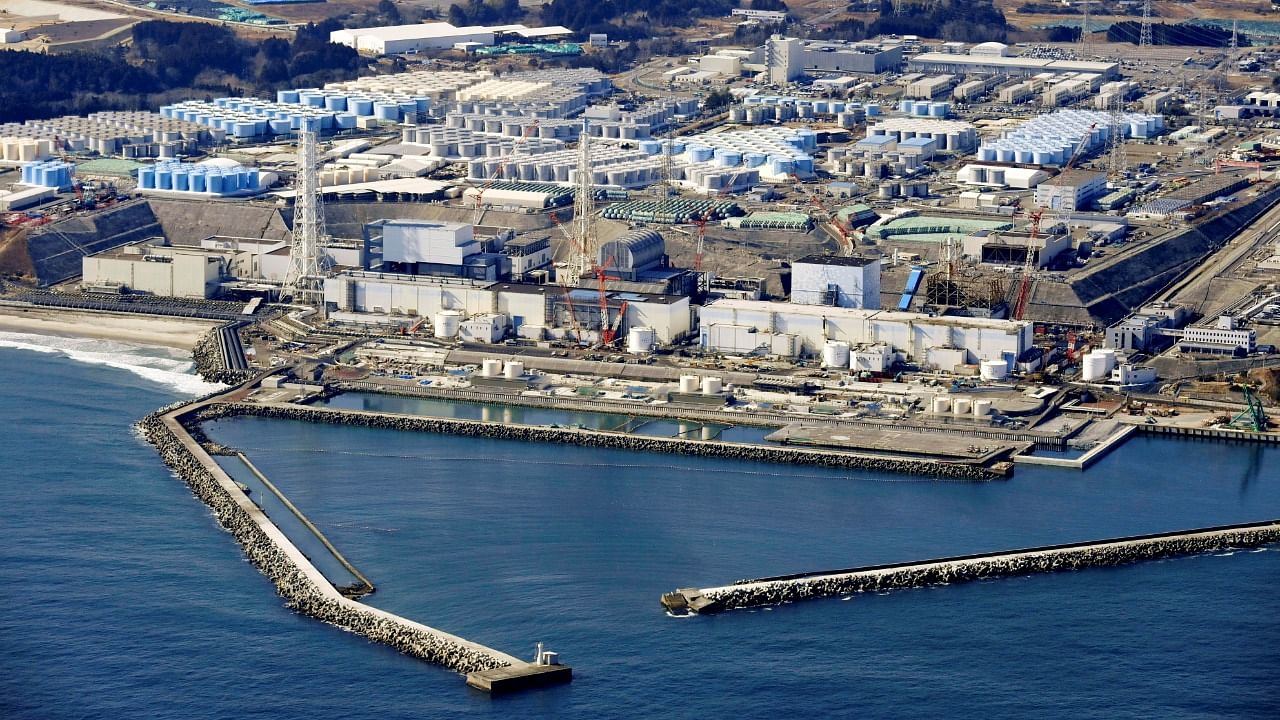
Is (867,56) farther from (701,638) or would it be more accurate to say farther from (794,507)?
(701,638)

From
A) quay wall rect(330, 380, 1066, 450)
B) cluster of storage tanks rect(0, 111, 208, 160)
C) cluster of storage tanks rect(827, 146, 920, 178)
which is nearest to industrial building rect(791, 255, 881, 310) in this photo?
quay wall rect(330, 380, 1066, 450)

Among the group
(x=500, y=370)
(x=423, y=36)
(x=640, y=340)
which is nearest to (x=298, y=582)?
(x=500, y=370)

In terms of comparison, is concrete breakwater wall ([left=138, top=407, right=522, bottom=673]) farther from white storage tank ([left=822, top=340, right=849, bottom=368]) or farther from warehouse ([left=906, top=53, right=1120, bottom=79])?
warehouse ([left=906, top=53, right=1120, bottom=79])

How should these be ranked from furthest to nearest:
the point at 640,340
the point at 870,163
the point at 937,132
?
1. the point at 937,132
2. the point at 870,163
3. the point at 640,340

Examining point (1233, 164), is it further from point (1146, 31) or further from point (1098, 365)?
point (1146, 31)

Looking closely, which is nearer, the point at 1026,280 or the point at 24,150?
the point at 1026,280

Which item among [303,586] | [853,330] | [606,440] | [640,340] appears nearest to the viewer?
[303,586]

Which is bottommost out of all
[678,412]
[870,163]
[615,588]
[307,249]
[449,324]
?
[615,588]

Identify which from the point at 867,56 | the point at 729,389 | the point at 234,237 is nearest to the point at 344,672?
the point at 729,389
